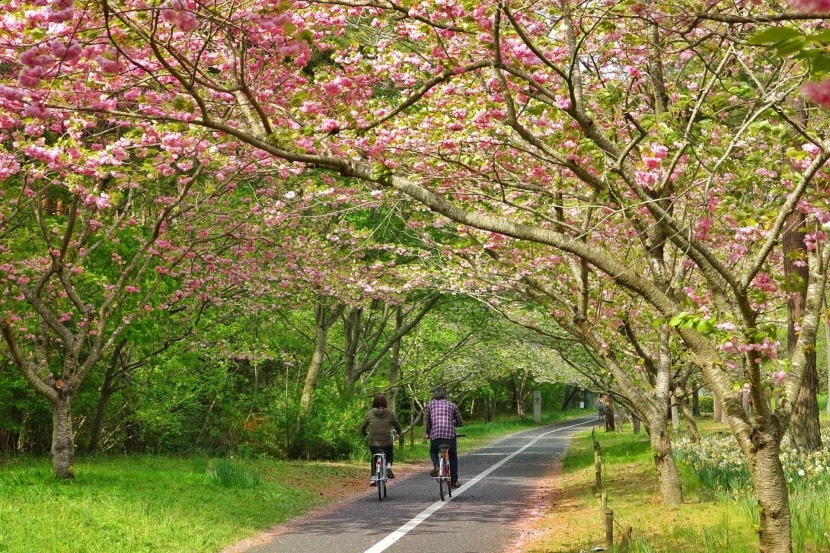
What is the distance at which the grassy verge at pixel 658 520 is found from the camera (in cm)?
814

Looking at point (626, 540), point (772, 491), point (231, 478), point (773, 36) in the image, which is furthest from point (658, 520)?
point (773, 36)

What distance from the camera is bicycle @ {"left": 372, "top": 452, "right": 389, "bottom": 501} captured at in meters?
14.0

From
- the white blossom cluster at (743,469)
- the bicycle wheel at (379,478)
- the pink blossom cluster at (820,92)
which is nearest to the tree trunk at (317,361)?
the bicycle wheel at (379,478)

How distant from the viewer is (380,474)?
14047 millimetres

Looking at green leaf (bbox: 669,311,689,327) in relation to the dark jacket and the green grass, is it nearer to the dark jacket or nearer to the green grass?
the green grass

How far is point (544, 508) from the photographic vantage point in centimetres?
1351

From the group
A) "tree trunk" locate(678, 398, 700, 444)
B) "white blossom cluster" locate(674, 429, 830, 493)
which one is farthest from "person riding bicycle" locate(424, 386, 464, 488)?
"tree trunk" locate(678, 398, 700, 444)

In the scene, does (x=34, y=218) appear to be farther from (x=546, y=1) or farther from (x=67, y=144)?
(x=546, y=1)

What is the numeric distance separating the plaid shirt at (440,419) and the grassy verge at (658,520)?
2.15 metres

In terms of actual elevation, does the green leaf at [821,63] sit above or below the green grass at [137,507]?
above

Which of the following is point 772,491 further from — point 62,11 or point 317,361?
point 317,361

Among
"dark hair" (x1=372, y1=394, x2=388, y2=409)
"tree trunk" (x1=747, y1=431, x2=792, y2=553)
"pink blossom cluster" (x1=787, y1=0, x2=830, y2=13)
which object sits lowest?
"tree trunk" (x1=747, y1=431, x2=792, y2=553)

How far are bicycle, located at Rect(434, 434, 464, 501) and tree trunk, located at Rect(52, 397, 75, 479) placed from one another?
5707 mm

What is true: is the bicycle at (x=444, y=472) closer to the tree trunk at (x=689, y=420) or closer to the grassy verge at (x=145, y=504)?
the grassy verge at (x=145, y=504)
